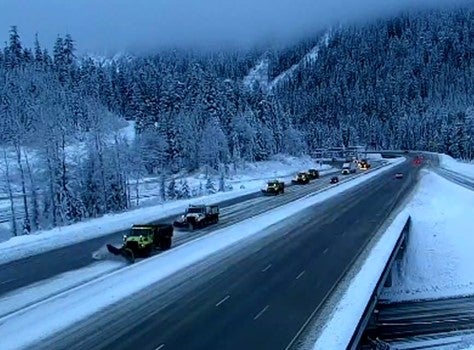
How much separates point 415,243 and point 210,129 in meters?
82.2

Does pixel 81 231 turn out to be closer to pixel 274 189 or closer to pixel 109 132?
pixel 274 189

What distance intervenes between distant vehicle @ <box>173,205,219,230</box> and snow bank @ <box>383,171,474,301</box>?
1488 centimetres

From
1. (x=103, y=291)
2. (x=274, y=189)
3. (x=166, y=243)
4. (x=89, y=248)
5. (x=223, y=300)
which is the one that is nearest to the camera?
(x=223, y=300)

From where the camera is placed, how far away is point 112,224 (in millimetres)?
45844

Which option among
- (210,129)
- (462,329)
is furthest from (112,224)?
(210,129)

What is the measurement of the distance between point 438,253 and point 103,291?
26.8 meters

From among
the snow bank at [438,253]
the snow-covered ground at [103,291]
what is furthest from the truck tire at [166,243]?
the snow bank at [438,253]

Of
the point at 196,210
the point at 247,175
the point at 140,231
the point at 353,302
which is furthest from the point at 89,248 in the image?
the point at 247,175

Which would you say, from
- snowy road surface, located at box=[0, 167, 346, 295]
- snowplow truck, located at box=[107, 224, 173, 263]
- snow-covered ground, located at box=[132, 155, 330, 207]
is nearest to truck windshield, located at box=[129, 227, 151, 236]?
snowplow truck, located at box=[107, 224, 173, 263]

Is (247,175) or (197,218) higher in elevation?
(197,218)

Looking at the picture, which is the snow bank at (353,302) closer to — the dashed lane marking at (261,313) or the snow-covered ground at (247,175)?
the dashed lane marking at (261,313)

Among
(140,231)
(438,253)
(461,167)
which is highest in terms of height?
(140,231)

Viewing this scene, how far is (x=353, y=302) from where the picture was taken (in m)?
23.8

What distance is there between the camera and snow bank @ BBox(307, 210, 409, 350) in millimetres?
19562
